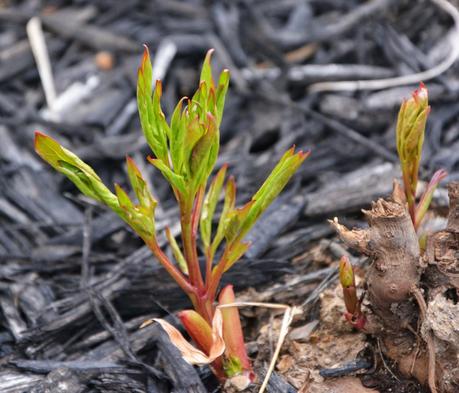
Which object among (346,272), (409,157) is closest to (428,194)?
(409,157)

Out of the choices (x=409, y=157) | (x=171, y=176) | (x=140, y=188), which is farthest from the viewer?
(x=409, y=157)

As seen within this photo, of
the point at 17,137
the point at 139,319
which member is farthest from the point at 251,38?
the point at 139,319

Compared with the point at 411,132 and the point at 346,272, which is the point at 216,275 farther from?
the point at 411,132

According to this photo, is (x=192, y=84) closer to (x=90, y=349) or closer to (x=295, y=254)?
(x=295, y=254)

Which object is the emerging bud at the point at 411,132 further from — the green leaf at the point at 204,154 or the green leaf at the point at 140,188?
the green leaf at the point at 140,188

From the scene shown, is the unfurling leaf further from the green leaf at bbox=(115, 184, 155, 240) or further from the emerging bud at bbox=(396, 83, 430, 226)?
the green leaf at bbox=(115, 184, 155, 240)

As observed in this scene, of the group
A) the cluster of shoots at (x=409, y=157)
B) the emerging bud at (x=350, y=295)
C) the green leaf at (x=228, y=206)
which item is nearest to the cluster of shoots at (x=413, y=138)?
the cluster of shoots at (x=409, y=157)

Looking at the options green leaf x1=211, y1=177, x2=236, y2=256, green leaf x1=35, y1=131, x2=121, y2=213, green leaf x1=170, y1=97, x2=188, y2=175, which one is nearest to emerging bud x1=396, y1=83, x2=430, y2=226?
green leaf x1=211, y1=177, x2=236, y2=256
